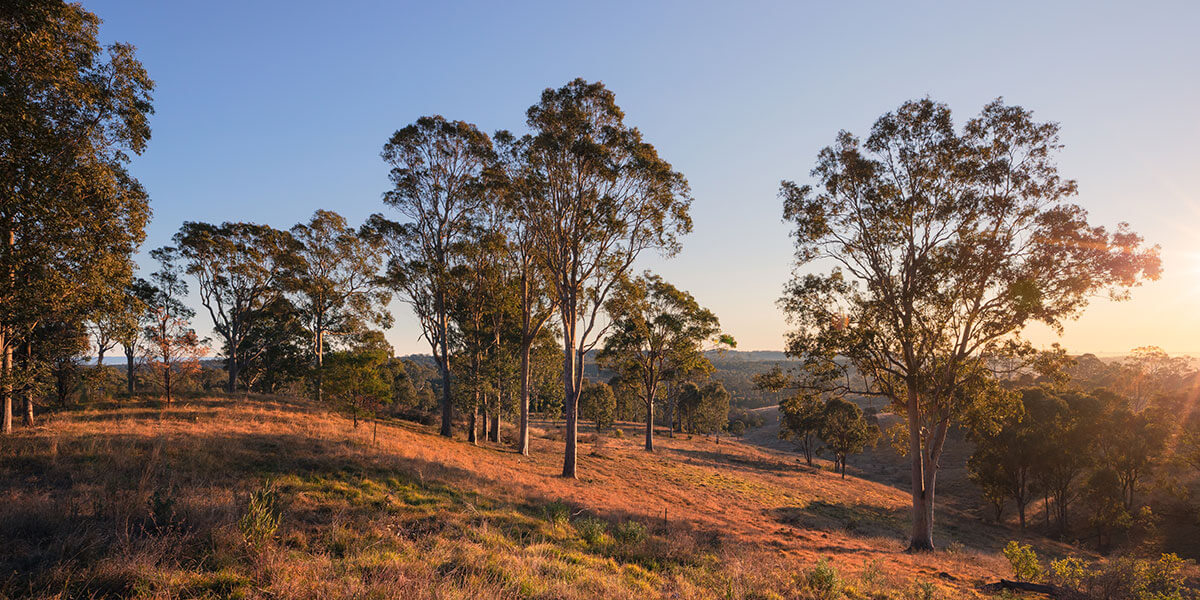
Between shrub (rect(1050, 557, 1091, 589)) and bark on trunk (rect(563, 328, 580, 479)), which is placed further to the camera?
bark on trunk (rect(563, 328, 580, 479))

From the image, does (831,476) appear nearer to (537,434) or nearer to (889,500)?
(889,500)

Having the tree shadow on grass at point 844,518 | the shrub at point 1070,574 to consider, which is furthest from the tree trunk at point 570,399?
the shrub at point 1070,574

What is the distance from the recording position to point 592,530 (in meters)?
11.4

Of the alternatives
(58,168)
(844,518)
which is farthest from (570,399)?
(58,168)

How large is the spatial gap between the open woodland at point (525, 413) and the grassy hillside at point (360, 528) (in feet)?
0.33

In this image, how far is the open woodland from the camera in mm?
7926

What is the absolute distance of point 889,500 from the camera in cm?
3503

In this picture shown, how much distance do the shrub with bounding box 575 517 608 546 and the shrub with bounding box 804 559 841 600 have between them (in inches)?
188

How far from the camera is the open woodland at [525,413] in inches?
312

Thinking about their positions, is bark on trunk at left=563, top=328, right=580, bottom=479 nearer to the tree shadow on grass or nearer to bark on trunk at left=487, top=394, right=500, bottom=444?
bark on trunk at left=487, top=394, right=500, bottom=444

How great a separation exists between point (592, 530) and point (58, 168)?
65.8 ft

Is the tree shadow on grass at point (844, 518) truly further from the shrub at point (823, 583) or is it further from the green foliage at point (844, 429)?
the green foliage at point (844, 429)

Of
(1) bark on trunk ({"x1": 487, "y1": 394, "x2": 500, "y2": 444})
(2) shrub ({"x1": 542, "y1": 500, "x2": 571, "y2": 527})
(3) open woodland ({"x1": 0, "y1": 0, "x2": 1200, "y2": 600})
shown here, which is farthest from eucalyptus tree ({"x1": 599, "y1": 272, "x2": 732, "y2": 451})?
(2) shrub ({"x1": 542, "y1": 500, "x2": 571, "y2": 527})

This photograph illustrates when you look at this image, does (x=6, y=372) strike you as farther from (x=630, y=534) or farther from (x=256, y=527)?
(x=630, y=534)
